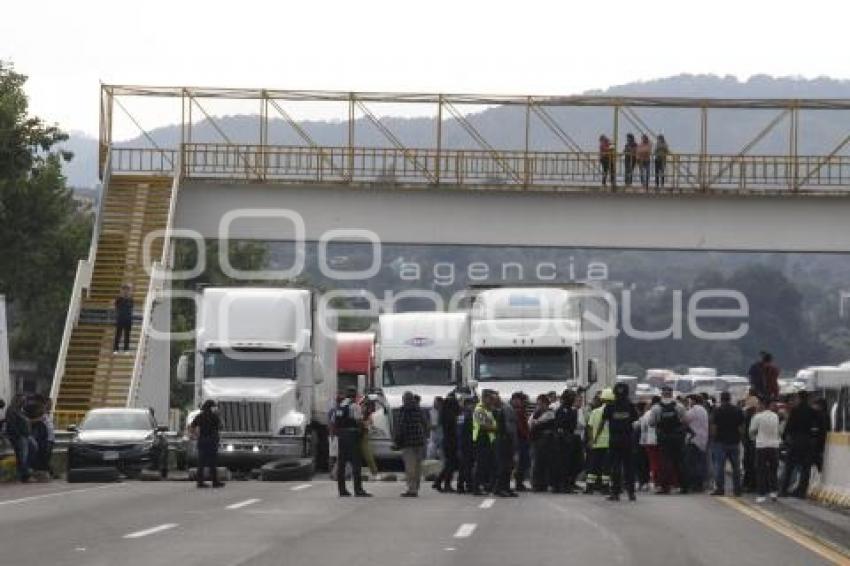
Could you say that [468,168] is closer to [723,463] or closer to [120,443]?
[120,443]

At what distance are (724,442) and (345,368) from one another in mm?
22310

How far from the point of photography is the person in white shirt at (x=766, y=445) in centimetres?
3188

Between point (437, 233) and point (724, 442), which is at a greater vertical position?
point (437, 233)

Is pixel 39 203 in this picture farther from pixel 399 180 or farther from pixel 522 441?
pixel 522 441

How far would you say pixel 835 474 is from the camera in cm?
3103

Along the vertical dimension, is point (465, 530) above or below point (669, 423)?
below

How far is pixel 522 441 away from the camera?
35312mm

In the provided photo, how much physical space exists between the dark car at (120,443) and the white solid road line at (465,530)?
597 inches

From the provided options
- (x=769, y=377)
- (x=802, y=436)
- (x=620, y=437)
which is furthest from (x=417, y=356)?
(x=802, y=436)

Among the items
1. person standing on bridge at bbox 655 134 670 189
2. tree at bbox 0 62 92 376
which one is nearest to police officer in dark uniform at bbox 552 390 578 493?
person standing on bridge at bbox 655 134 670 189

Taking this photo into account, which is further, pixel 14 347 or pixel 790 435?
pixel 14 347

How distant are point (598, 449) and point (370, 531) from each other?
1041 centimetres

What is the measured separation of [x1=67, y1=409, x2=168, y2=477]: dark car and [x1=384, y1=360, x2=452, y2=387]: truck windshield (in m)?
7.10

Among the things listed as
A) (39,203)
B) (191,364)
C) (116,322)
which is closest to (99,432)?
(191,364)
